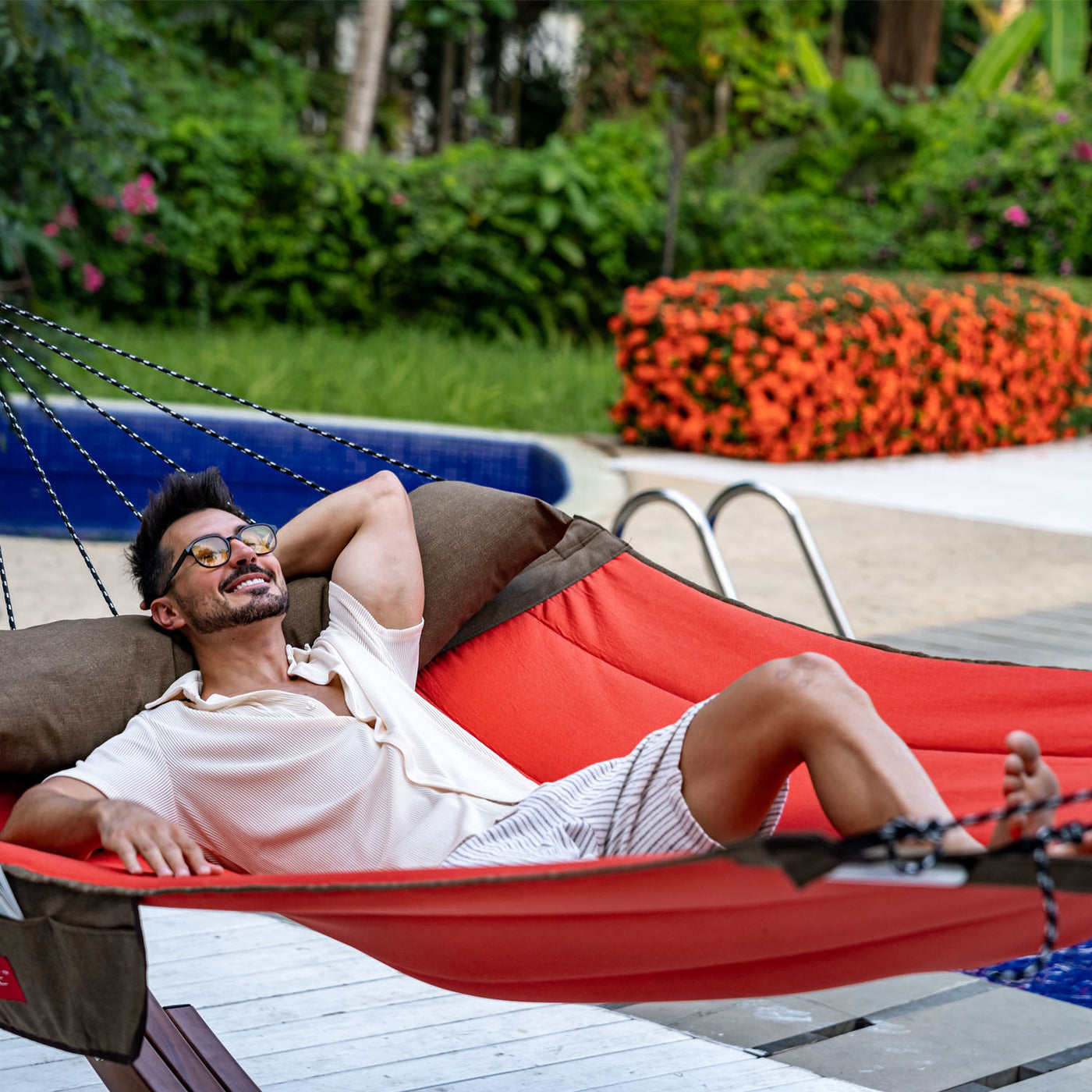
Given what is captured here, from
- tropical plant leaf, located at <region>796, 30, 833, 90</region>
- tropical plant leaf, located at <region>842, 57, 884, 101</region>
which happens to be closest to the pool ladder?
tropical plant leaf, located at <region>842, 57, 884, 101</region>

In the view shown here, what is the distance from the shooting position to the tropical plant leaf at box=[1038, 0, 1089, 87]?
13352 millimetres

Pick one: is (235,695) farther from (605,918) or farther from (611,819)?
(605,918)

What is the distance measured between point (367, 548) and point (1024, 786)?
130 cm

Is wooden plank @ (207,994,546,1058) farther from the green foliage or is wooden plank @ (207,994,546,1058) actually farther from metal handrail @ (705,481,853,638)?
the green foliage

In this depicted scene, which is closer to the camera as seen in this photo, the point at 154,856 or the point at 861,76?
the point at 154,856

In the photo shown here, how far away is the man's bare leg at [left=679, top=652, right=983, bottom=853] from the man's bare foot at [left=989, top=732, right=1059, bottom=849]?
0.27 feet

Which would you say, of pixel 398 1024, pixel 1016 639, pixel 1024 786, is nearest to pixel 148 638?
pixel 398 1024

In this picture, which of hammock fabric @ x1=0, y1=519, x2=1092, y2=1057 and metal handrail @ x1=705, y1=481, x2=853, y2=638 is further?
metal handrail @ x1=705, y1=481, x2=853, y2=638

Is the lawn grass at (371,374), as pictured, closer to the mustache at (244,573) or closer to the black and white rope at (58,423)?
the black and white rope at (58,423)

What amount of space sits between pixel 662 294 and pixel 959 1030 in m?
5.95

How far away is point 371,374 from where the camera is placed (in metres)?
9.02

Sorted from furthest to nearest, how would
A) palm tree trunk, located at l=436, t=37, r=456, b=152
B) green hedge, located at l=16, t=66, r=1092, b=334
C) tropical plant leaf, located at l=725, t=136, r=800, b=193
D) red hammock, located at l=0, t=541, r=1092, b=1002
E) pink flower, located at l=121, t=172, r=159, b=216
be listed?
palm tree trunk, located at l=436, t=37, r=456, b=152 → tropical plant leaf, located at l=725, t=136, r=800, b=193 → green hedge, located at l=16, t=66, r=1092, b=334 → pink flower, located at l=121, t=172, r=159, b=216 → red hammock, located at l=0, t=541, r=1092, b=1002

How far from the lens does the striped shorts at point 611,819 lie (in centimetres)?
206

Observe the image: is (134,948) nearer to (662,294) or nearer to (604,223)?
(662,294)
